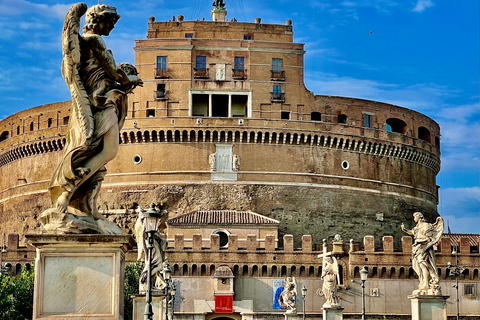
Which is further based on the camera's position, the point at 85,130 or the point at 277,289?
the point at 277,289

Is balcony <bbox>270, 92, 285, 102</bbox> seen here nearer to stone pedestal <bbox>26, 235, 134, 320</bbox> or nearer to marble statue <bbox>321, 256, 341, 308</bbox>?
marble statue <bbox>321, 256, 341, 308</bbox>

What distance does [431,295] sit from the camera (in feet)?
56.5

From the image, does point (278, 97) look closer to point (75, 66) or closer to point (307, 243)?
point (307, 243)

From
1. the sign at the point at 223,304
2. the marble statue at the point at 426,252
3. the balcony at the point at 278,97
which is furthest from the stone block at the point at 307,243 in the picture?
the marble statue at the point at 426,252

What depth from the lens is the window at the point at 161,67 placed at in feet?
210

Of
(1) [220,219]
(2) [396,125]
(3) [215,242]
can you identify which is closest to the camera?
(3) [215,242]

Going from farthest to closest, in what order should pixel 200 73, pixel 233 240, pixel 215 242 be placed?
pixel 200 73 → pixel 233 240 → pixel 215 242

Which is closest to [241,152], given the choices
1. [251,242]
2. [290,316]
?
[251,242]

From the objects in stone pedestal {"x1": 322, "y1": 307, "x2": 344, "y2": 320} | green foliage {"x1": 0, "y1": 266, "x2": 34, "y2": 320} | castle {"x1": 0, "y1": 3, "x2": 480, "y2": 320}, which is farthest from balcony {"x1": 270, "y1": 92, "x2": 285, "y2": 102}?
stone pedestal {"x1": 322, "y1": 307, "x2": 344, "y2": 320}

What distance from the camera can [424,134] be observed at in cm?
7088

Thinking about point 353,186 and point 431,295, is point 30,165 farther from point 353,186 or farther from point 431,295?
point 431,295

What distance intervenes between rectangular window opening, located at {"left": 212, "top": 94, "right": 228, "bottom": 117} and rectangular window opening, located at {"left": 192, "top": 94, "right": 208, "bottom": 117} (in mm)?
749

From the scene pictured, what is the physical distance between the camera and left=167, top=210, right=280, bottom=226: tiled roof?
58.5m

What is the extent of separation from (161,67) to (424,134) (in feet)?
69.5
